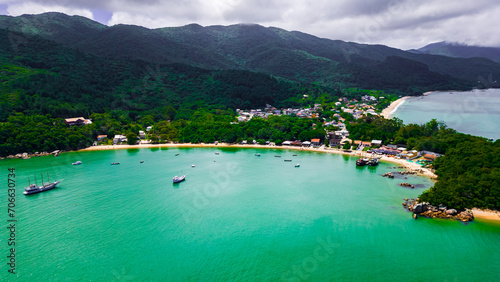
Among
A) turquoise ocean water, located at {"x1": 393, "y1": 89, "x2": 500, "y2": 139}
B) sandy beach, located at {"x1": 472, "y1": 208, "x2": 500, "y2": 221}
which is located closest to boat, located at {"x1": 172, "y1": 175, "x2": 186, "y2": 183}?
sandy beach, located at {"x1": 472, "y1": 208, "x2": 500, "y2": 221}

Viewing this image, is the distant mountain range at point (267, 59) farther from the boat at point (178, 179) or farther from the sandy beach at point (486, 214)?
the sandy beach at point (486, 214)

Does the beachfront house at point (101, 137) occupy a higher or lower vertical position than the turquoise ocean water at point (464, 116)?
lower

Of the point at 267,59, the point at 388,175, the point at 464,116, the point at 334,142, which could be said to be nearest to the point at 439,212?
the point at 388,175

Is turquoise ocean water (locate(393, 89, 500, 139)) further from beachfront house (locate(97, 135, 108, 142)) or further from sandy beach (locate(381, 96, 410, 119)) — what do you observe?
beachfront house (locate(97, 135, 108, 142))

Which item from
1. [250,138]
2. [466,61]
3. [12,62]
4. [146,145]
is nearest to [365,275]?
[250,138]

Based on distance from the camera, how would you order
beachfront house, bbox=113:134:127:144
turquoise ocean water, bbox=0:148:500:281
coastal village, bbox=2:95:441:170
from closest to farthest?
turquoise ocean water, bbox=0:148:500:281 → coastal village, bbox=2:95:441:170 → beachfront house, bbox=113:134:127:144

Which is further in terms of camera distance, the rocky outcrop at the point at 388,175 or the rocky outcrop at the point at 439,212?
the rocky outcrop at the point at 388,175

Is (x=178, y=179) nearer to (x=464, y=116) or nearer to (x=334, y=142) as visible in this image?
(x=334, y=142)

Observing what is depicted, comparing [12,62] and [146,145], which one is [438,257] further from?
[12,62]

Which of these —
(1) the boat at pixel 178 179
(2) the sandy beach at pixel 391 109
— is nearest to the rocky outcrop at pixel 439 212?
(1) the boat at pixel 178 179
